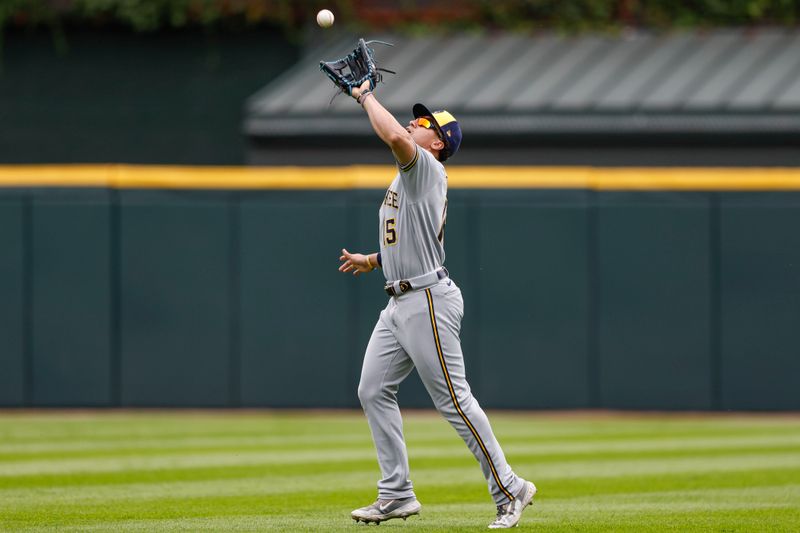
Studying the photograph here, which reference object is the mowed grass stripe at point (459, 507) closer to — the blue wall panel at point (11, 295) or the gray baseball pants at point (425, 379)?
the gray baseball pants at point (425, 379)

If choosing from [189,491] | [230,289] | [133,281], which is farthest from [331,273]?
[189,491]

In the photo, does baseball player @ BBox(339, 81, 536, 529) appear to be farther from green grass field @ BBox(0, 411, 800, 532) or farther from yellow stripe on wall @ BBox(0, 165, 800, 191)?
yellow stripe on wall @ BBox(0, 165, 800, 191)

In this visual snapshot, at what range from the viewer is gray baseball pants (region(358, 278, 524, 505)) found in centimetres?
674

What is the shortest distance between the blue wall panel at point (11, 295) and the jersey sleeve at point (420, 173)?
8628 millimetres

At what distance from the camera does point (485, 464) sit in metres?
6.75

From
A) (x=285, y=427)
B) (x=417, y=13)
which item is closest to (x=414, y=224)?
(x=285, y=427)

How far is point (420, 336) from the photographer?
22.3ft

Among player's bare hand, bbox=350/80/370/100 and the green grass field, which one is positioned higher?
player's bare hand, bbox=350/80/370/100

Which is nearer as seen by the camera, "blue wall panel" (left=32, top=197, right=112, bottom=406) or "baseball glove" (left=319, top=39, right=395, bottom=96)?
"baseball glove" (left=319, top=39, right=395, bottom=96)

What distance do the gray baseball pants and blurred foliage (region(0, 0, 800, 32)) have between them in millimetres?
11819

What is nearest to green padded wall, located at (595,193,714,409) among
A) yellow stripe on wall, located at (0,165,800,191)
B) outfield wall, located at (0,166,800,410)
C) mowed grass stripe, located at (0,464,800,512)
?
outfield wall, located at (0,166,800,410)

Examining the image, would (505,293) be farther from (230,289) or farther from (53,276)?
(53,276)

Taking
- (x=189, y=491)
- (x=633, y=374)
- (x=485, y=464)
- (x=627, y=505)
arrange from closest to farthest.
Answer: (x=485, y=464)
(x=627, y=505)
(x=189, y=491)
(x=633, y=374)

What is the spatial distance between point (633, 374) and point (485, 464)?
7.72m
